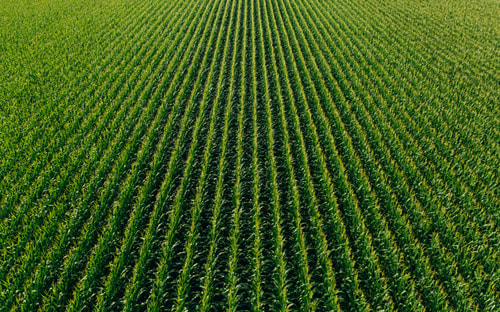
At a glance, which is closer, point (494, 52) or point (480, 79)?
point (480, 79)

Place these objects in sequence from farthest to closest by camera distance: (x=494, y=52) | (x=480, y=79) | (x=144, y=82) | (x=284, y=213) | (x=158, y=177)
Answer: (x=494, y=52) < (x=480, y=79) < (x=144, y=82) < (x=158, y=177) < (x=284, y=213)

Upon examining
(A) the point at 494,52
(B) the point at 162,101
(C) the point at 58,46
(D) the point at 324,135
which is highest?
(C) the point at 58,46

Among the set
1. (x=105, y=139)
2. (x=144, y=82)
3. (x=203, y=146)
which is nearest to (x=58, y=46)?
(x=144, y=82)

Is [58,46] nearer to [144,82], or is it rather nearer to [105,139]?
[144,82]

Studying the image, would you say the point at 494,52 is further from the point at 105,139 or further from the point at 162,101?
the point at 105,139

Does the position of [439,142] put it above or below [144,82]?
below

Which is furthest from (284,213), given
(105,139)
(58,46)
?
(58,46)

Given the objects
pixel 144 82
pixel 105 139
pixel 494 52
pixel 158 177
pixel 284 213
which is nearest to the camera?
pixel 284 213
